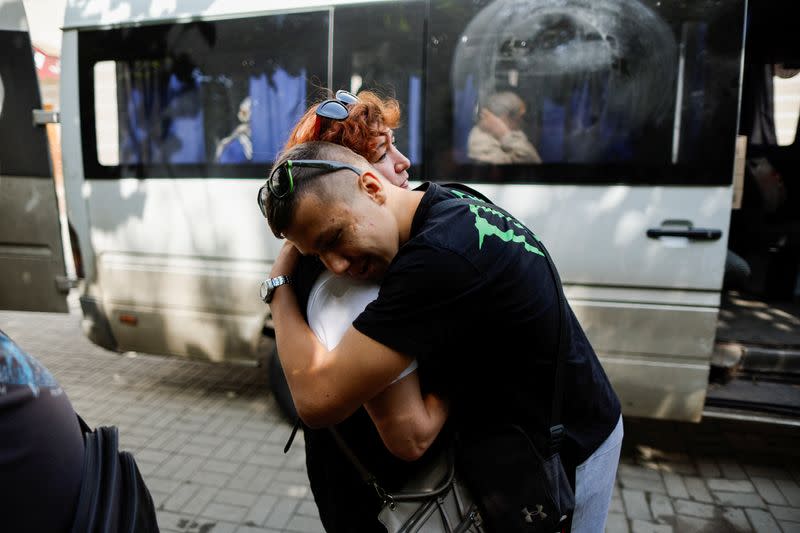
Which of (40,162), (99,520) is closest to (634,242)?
(99,520)

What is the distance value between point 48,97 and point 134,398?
9422 mm

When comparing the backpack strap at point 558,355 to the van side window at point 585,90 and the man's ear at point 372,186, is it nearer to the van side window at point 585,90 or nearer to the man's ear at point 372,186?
the man's ear at point 372,186

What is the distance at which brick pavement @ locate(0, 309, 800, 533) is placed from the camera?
305cm

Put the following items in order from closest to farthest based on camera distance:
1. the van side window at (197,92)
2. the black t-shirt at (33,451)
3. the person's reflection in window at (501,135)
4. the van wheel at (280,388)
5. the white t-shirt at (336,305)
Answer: the black t-shirt at (33,451), the white t-shirt at (336,305), the person's reflection in window at (501,135), the van side window at (197,92), the van wheel at (280,388)

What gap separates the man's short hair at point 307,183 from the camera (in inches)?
47.6

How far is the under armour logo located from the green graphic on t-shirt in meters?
0.54

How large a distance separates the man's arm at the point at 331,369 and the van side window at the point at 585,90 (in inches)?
87.8

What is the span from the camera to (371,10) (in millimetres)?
3244

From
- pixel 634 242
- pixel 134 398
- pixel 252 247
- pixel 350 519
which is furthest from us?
pixel 134 398

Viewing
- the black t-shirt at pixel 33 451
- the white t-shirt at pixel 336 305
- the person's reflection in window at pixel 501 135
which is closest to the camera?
the black t-shirt at pixel 33 451

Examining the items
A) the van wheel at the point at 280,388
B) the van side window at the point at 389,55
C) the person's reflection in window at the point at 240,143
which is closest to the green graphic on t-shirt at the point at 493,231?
the van side window at the point at 389,55

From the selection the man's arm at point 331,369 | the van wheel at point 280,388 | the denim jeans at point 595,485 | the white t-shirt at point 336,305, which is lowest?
the van wheel at point 280,388

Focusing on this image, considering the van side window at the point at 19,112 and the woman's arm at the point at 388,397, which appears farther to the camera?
the van side window at the point at 19,112

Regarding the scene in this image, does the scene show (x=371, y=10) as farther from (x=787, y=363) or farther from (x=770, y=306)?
(x=770, y=306)
